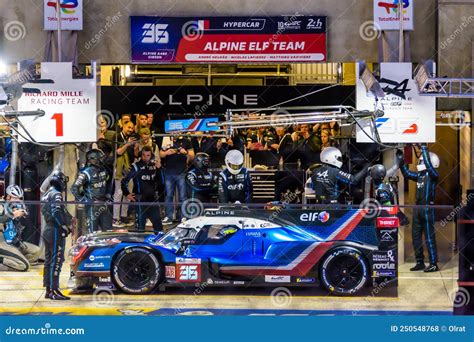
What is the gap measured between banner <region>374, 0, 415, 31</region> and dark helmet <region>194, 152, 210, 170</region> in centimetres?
294

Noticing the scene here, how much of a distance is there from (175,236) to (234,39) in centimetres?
598

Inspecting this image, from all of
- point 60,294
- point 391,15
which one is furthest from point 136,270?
point 391,15

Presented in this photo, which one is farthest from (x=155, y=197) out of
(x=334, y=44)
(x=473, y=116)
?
(x=473, y=116)

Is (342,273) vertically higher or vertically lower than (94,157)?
lower

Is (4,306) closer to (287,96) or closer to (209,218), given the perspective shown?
(209,218)

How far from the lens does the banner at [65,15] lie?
1488cm

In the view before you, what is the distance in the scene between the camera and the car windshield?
9.71m

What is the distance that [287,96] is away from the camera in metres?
A: 15.4

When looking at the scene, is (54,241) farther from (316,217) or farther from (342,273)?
(342,273)

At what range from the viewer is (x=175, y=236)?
9.72 m

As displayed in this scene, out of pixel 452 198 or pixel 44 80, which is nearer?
pixel 44 80

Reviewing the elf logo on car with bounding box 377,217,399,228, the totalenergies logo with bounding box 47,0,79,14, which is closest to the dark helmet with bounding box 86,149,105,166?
the totalenergies logo with bounding box 47,0,79,14

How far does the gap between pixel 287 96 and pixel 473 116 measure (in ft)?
8.60

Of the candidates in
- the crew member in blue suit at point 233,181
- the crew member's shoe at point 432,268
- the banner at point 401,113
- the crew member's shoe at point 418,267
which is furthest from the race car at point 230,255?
the banner at point 401,113
